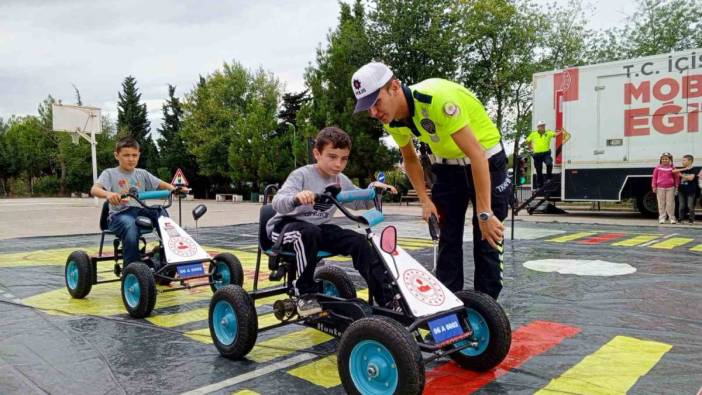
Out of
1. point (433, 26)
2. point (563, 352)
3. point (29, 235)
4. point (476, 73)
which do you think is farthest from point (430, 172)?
point (476, 73)

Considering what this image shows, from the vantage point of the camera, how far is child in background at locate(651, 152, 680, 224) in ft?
36.6

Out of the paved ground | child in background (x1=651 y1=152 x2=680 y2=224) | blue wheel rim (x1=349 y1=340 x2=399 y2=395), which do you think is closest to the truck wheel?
child in background (x1=651 y1=152 x2=680 y2=224)

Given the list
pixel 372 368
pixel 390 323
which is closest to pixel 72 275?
pixel 372 368

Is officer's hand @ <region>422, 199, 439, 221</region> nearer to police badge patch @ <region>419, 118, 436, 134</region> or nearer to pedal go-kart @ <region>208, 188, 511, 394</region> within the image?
pedal go-kart @ <region>208, 188, 511, 394</region>

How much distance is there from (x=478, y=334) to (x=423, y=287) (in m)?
0.44

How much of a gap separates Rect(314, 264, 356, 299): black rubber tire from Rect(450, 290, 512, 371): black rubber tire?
44.8 inches

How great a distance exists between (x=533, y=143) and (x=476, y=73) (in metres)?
13.2

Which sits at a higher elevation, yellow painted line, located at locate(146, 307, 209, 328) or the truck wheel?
the truck wheel

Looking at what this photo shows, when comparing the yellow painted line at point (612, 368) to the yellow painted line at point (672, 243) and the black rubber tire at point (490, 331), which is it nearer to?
the black rubber tire at point (490, 331)

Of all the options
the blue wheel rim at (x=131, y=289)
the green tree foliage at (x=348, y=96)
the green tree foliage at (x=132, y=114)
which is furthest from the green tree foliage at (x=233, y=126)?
the blue wheel rim at (x=131, y=289)

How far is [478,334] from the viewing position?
107 inches

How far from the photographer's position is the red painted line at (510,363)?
257cm

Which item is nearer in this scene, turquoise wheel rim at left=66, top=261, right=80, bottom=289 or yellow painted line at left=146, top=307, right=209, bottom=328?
yellow painted line at left=146, top=307, right=209, bottom=328

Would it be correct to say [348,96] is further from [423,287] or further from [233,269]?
[423,287]
